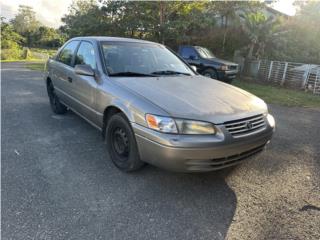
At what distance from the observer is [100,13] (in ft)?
57.9

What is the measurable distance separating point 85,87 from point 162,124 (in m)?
1.72

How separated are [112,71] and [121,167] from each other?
4.19 ft

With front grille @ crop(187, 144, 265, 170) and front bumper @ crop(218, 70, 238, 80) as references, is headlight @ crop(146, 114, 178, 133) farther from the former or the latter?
front bumper @ crop(218, 70, 238, 80)

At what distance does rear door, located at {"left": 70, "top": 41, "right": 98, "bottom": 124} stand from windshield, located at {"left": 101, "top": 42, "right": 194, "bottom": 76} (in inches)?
9.6

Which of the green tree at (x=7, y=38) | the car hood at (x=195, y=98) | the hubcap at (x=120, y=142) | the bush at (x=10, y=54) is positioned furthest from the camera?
the green tree at (x=7, y=38)

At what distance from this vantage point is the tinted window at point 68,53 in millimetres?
4359

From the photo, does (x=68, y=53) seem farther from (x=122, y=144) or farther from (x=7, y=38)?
(x=7, y=38)

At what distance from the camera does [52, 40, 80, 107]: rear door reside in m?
4.25

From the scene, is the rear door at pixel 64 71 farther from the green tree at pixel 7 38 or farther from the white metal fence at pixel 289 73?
the green tree at pixel 7 38

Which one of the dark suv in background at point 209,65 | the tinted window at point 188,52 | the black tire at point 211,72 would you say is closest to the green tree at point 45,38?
the tinted window at point 188,52

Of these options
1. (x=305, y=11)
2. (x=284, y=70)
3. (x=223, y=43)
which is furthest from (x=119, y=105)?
(x=305, y=11)

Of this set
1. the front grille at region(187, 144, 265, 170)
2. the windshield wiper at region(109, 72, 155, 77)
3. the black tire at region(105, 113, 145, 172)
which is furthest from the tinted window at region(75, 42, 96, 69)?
the front grille at region(187, 144, 265, 170)

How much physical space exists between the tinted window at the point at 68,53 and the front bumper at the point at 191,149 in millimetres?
2477

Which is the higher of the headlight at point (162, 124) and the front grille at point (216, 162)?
the headlight at point (162, 124)
